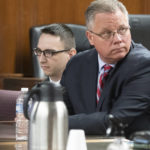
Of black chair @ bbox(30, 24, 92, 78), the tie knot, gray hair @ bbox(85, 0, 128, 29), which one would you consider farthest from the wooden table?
black chair @ bbox(30, 24, 92, 78)

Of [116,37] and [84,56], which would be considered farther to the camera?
[84,56]

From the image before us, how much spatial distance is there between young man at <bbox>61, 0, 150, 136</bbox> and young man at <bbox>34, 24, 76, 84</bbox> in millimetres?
800

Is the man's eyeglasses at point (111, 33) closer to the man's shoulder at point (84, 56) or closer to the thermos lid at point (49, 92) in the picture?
the man's shoulder at point (84, 56)

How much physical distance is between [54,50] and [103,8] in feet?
3.83

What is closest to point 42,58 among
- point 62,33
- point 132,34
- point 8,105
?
point 62,33

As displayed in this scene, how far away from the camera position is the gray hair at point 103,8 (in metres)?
2.53

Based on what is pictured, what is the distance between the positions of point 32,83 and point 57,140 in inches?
106

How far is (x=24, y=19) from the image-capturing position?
18.6 feet

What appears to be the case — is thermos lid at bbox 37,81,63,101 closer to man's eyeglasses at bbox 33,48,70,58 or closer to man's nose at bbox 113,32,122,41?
man's nose at bbox 113,32,122,41

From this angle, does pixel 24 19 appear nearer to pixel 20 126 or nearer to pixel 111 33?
pixel 111 33

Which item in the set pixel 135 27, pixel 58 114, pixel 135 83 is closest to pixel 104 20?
pixel 135 83

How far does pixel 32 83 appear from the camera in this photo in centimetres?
412

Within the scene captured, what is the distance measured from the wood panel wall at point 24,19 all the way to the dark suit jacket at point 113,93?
2.92m

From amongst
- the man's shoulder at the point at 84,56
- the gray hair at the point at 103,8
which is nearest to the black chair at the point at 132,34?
the man's shoulder at the point at 84,56
